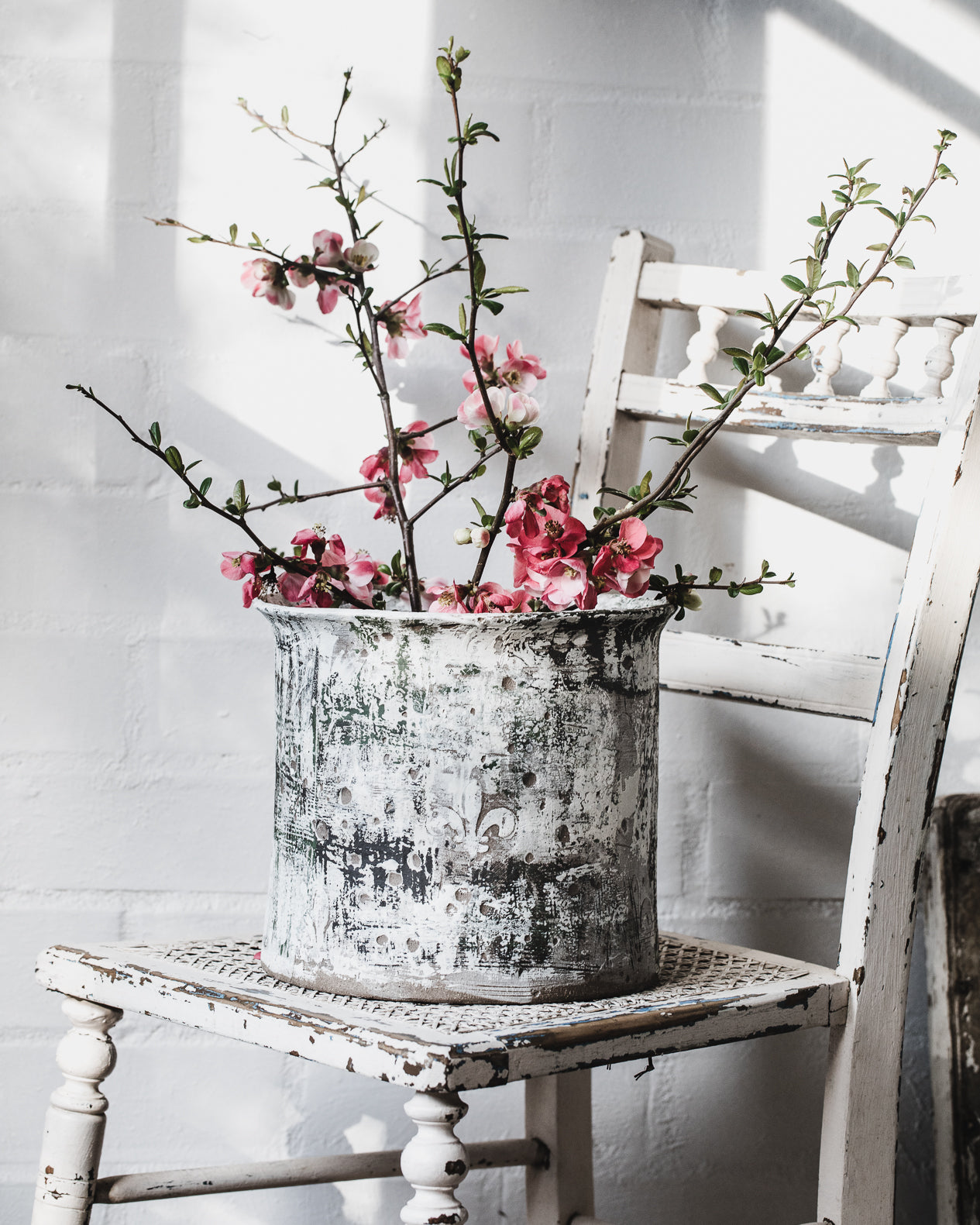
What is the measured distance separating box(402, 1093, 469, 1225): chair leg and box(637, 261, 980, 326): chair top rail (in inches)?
26.5

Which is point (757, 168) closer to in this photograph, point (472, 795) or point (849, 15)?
point (849, 15)

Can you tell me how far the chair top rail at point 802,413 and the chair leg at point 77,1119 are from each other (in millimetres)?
572

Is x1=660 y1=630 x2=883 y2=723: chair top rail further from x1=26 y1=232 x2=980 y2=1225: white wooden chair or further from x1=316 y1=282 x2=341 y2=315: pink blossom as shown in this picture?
x1=316 y1=282 x2=341 y2=315: pink blossom

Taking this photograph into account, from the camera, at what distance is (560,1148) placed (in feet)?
3.31

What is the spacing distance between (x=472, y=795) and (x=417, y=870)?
0.17ft

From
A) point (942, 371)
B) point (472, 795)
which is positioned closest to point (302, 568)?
point (472, 795)

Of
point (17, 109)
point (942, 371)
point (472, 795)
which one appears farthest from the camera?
point (17, 109)

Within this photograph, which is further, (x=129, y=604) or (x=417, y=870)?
Answer: (x=129, y=604)

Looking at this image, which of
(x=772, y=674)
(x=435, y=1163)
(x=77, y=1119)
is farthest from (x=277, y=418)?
(x=435, y=1163)

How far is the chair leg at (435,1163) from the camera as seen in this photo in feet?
1.88

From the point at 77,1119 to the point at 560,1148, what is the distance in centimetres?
43

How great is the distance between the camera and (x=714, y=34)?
112 centimetres

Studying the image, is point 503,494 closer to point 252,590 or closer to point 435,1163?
point 252,590

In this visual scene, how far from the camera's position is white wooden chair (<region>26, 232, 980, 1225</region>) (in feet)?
1.99
